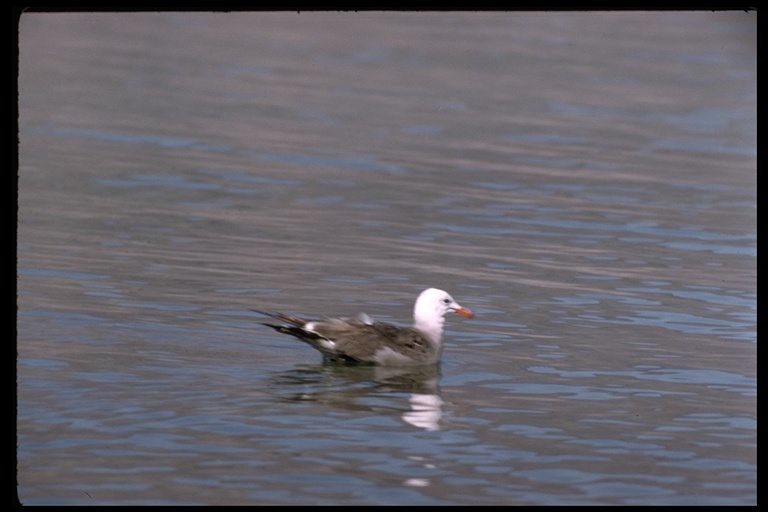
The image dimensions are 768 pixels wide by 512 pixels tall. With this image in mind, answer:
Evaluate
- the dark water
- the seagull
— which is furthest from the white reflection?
the seagull

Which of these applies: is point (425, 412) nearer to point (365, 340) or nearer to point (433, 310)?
point (365, 340)

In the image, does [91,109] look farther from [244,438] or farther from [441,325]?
[244,438]

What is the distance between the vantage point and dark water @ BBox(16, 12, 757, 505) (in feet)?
29.8

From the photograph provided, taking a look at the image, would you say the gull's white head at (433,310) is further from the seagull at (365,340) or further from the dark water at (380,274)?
the dark water at (380,274)

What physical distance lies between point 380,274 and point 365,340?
3601 millimetres

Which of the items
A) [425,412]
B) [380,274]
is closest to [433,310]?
[425,412]

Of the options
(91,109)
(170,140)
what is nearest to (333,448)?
(170,140)

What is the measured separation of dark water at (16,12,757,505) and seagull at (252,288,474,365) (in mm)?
147

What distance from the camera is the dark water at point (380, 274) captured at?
29.8ft

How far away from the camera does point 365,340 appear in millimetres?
11383

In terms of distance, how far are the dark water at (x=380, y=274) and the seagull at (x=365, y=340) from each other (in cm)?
15

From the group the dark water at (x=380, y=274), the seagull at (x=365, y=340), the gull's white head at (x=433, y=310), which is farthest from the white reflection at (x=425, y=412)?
the gull's white head at (x=433, y=310)

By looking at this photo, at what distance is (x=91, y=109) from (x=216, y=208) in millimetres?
7705
